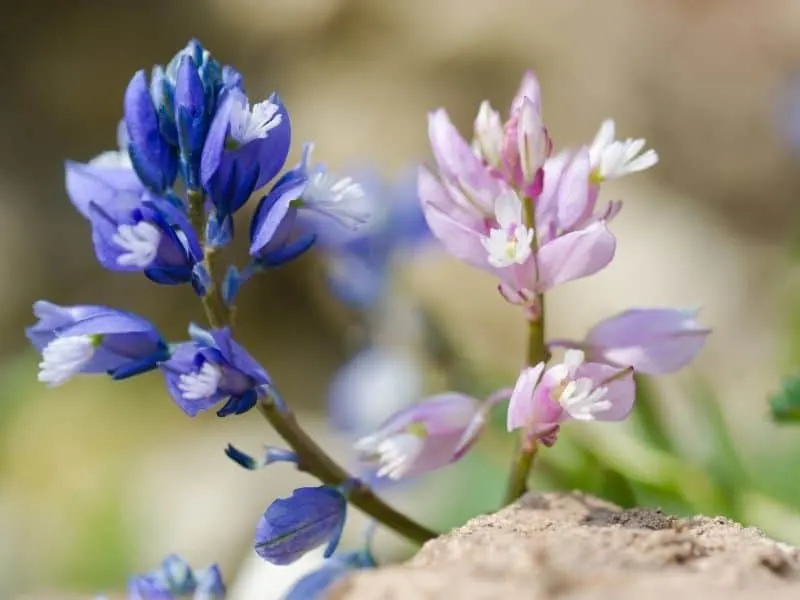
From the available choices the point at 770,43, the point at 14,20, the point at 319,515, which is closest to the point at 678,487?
the point at 319,515

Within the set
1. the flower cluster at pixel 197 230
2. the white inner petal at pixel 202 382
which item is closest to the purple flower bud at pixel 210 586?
the flower cluster at pixel 197 230

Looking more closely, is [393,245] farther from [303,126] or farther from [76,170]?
[303,126]

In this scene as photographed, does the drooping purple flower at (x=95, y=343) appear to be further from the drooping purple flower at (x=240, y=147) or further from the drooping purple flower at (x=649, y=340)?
the drooping purple flower at (x=649, y=340)

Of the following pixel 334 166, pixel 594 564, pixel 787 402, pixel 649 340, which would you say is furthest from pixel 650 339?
pixel 334 166

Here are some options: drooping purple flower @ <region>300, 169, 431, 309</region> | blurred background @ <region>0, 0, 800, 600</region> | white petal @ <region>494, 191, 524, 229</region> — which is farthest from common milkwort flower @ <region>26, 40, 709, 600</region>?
blurred background @ <region>0, 0, 800, 600</region>

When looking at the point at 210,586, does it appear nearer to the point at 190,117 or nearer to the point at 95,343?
the point at 95,343

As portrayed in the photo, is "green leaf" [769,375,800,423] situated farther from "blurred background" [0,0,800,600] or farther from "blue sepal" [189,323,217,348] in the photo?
"blurred background" [0,0,800,600]
